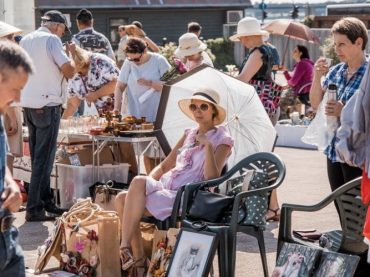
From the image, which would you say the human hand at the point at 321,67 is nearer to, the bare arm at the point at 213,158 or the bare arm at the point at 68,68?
the bare arm at the point at 213,158

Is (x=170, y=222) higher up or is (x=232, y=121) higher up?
(x=232, y=121)

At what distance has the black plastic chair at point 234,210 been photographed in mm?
6016

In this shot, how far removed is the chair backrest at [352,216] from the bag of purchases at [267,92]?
9.94 ft

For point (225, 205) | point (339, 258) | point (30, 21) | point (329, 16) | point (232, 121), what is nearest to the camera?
point (339, 258)

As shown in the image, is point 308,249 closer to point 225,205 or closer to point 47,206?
point 225,205

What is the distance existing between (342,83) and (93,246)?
1876 millimetres

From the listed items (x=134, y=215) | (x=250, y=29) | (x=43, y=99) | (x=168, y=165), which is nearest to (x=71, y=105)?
(x=43, y=99)

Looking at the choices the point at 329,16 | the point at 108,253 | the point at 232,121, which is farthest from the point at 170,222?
the point at 329,16

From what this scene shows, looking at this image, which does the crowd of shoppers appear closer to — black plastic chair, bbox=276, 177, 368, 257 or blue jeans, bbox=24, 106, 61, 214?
blue jeans, bbox=24, 106, 61, 214

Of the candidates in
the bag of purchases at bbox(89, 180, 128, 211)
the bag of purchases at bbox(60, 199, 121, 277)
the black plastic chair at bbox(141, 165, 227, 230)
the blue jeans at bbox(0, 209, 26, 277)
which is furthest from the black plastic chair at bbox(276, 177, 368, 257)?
the bag of purchases at bbox(89, 180, 128, 211)

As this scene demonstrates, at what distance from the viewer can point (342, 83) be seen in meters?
6.25

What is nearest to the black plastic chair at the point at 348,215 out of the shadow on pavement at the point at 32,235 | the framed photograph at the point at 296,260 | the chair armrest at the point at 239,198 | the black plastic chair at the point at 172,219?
the framed photograph at the point at 296,260

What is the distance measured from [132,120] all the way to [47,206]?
1.08m

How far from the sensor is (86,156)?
30.2 ft
